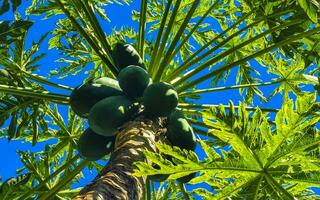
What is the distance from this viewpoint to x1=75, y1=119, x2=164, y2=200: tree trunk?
174 cm

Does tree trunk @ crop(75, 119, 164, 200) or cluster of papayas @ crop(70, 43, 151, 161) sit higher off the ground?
cluster of papayas @ crop(70, 43, 151, 161)

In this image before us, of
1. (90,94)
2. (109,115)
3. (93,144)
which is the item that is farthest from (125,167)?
(90,94)

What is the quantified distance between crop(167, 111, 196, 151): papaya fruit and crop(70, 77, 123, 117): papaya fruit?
477 mm

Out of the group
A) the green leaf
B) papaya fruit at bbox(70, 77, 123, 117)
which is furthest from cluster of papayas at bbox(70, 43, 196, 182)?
the green leaf

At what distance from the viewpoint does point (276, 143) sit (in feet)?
6.52

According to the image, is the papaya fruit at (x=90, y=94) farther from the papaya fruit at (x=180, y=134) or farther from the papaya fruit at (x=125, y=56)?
the papaya fruit at (x=180, y=134)

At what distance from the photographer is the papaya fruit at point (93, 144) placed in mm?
Result: 2885

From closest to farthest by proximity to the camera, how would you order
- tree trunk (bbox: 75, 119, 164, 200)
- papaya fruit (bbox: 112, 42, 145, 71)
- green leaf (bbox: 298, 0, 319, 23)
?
tree trunk (bbox: 75, 119, 164, 200)
green leaf (bbox: 298, 0, 319, 23)
papaya fruit (bbox: 112, 42, 145, 71)

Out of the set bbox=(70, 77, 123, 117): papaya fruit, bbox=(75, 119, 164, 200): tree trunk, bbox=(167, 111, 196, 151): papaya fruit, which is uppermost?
bbox=(70, 77, 123, 117): papaya fruit

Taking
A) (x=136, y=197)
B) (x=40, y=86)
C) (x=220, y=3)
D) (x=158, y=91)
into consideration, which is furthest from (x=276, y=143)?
(x=220, y=3)

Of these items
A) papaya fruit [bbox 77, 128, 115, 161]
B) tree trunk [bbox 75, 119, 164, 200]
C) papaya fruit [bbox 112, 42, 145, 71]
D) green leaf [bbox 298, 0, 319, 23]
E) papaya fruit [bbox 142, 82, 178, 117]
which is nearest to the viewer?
tree trunk [bbox 75, 119, 164, 200]

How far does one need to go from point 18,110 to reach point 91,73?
5.19ft

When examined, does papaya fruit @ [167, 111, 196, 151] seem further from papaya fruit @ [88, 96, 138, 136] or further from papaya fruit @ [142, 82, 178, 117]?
papaya fruit @ [88, 96, 138, 136]

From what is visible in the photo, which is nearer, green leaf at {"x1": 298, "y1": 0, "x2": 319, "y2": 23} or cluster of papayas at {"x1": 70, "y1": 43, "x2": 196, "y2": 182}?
green leaf at {"x1": 298, "y1": 0, "x2": 319, "y2": 23}
